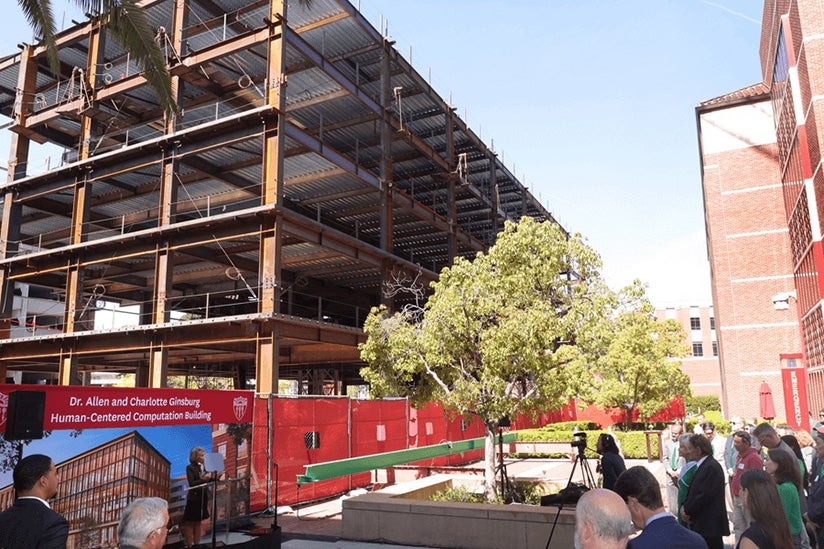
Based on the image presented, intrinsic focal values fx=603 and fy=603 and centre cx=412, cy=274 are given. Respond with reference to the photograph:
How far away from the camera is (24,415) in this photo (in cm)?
669

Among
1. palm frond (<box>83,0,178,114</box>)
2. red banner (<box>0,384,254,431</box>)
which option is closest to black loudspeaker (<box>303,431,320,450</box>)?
red banner (<box>0,384,254,431</box>)

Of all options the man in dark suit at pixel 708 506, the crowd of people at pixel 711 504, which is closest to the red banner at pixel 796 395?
the crowd of people at pixel 711 504

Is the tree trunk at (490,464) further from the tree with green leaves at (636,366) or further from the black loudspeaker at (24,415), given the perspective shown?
the tree with green leaves at (636,366)

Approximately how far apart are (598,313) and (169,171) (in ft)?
62.8

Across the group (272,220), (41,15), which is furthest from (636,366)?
(41,15)

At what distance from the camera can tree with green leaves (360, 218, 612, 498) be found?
13250mm

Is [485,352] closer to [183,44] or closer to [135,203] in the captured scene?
[183,44]

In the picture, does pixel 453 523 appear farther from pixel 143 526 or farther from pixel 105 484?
pixel 143 526

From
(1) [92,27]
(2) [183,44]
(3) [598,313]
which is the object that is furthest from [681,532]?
(1) [92,27]

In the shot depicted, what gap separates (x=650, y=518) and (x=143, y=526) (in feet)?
10.2

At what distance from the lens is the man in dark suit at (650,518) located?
3477 millimetres

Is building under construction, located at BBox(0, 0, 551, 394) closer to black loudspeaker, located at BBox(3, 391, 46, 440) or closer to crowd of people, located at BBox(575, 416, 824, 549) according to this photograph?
black loudspeaker, located at BBox(3, 391, 46, 440)

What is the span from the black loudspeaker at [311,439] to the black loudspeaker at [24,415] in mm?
9202

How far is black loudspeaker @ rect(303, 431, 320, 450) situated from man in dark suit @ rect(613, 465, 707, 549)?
12717mm
